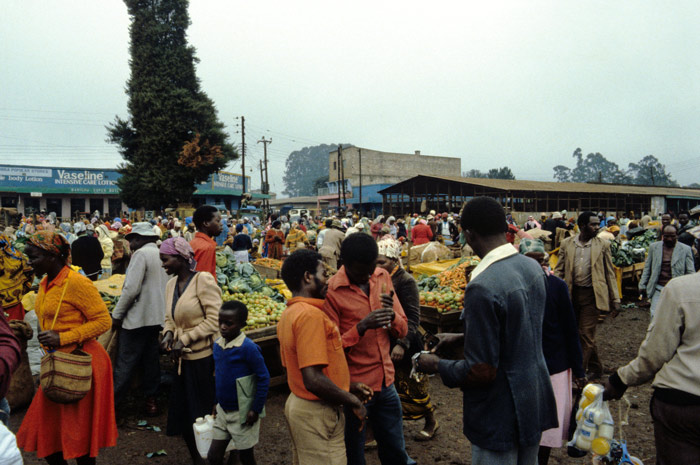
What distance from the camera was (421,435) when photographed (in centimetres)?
426

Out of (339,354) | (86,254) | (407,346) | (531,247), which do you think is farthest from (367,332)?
(86,254)

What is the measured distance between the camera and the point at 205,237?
4.75 metres

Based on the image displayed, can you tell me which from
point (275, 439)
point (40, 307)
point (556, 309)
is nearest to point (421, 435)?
point (275, 439)

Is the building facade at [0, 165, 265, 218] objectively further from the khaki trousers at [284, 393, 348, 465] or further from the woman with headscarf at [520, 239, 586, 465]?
the khaki trousers at [284, 393, 348, 465]

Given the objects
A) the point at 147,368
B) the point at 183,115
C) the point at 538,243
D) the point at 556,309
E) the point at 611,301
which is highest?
the point at 183,115

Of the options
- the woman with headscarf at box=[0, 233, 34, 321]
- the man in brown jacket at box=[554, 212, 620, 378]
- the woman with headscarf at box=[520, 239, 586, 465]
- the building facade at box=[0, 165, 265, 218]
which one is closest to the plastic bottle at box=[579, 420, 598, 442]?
the woman with headscarf at box=[520, 239, 586, 465]

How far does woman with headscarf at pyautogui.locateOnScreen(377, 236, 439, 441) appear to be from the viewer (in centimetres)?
363

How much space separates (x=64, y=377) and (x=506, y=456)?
108 inches

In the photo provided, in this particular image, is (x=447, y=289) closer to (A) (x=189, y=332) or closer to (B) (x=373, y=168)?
(A) (x=189, y=332)

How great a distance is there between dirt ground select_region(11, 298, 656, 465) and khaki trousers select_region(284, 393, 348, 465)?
1.77 meters

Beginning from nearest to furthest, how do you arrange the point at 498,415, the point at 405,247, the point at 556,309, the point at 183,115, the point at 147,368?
1. the point at 498,415
2. the point at 556,309
3. the point at 147,368
4. the point at 405,247
5. the point at 183,115

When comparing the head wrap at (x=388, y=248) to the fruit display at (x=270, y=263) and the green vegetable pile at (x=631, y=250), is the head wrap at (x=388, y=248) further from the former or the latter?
the green vegetable pile at (x=631, y=250)

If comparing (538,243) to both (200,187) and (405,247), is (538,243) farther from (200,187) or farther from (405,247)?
(200,187)

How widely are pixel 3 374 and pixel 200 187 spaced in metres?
41.2
